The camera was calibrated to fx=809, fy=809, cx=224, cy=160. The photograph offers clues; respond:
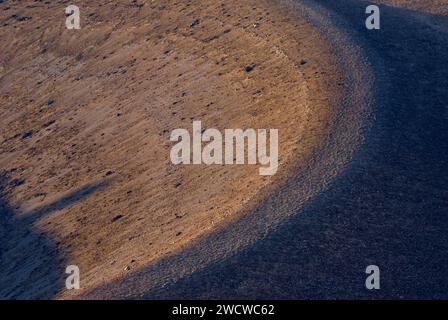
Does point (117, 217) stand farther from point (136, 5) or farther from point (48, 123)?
point (136, 5)

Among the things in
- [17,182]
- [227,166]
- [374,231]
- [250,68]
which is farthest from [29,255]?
[374,231]

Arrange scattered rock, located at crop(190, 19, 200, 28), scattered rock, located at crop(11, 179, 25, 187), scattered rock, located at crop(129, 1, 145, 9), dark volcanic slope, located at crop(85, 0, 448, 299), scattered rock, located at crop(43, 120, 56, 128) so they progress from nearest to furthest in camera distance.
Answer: dark volcanic slope, located at crop(85, 0, 448, 299), scattered rock, located at crop(11, 179, 25, 187), scattered rock, located at crop(43, 120, 56, 128), scattered rock, located at crop(190, 19, 200, 28), scattered rock, located at crop(129, 1, 145, 9)

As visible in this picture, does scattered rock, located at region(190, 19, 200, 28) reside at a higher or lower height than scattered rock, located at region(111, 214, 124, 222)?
higher

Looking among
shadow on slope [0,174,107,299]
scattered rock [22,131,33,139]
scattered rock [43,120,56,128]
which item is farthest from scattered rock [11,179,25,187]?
scattered rock [43,120,56,128]

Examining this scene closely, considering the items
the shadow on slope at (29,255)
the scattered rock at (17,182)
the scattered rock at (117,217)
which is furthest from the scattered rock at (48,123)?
the scattered rock at (117,217)

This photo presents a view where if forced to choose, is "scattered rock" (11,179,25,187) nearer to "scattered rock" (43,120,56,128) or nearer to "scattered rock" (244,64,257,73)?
"scattered rock" (43,120,56,128)

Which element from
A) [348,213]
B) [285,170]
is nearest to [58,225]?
[285,170]

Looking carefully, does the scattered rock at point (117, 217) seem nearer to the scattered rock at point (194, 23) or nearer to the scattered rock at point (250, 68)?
the scattered rock at point (250, 68)
